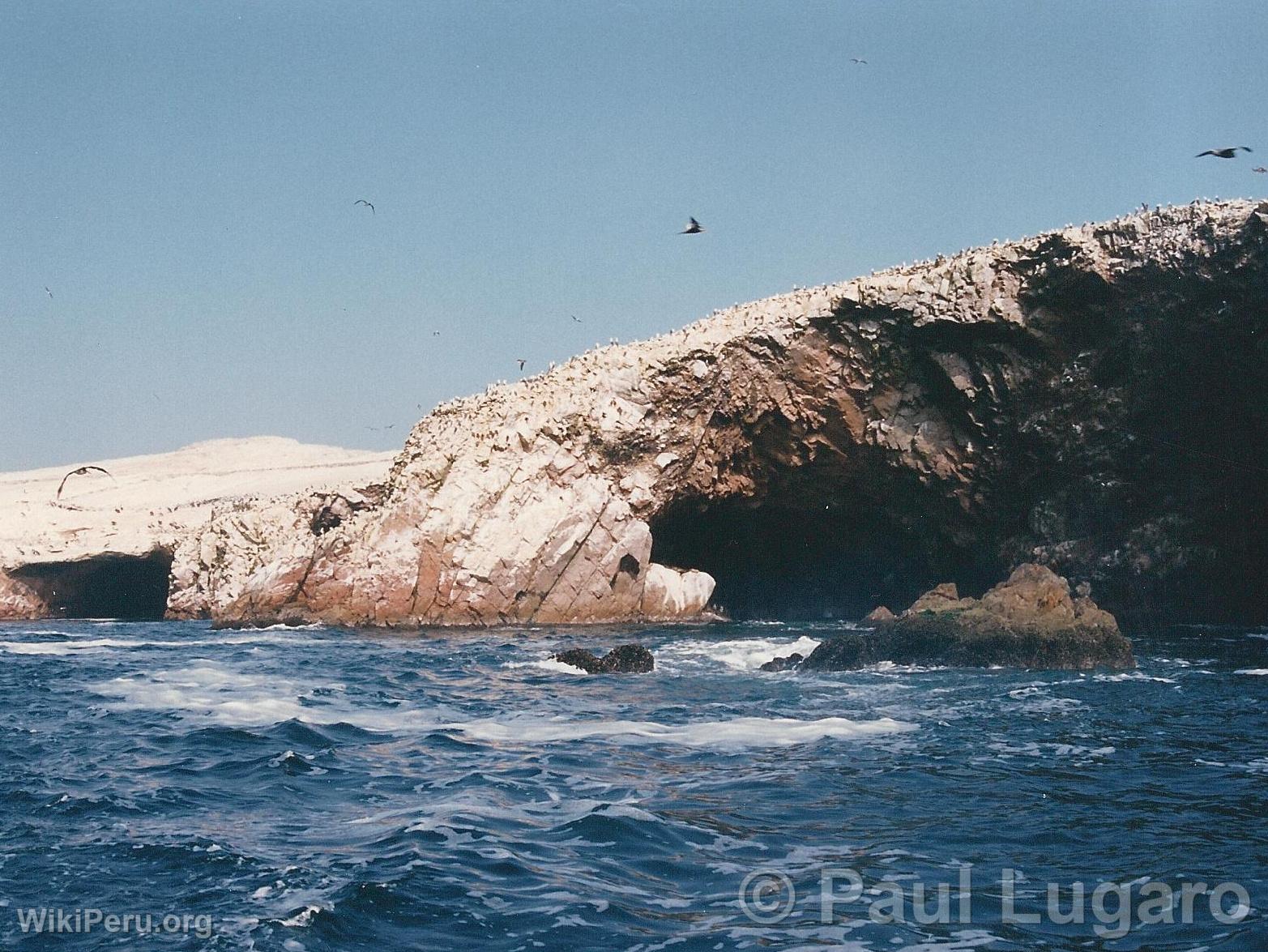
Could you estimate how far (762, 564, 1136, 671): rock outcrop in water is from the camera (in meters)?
25.2

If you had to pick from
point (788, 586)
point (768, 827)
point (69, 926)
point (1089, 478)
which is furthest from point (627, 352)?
point (69, 926)

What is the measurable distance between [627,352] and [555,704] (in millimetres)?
23483

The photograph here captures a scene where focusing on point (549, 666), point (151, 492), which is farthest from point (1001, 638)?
point (151, 492)

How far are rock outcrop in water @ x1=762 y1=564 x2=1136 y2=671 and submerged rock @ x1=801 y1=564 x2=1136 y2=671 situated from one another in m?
0.02

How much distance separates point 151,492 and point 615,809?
204ft

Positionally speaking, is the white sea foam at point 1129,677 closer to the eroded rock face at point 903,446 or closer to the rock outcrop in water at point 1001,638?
the rock outcrop in water at point 1001,638

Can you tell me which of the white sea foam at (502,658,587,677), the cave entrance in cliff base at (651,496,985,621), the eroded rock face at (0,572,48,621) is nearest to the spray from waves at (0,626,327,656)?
the white sea foam at (502,658,587,677)

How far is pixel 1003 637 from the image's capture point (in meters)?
25.8

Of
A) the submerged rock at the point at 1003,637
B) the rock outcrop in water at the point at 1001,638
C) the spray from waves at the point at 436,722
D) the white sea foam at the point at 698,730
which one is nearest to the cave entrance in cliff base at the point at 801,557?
the submerged rock at the point at 1003,637

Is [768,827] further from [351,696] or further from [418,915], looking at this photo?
[351,696]

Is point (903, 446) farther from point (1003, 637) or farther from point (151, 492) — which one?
point (151, 492)

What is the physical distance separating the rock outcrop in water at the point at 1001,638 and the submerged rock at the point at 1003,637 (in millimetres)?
17

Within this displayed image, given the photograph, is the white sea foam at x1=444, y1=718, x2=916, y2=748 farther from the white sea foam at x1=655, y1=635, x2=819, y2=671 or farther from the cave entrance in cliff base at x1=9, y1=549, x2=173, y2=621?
the cave entrance in cliff base at x1=9, y1=549, x2=173, y2=621

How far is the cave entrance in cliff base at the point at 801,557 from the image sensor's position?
142 feet
